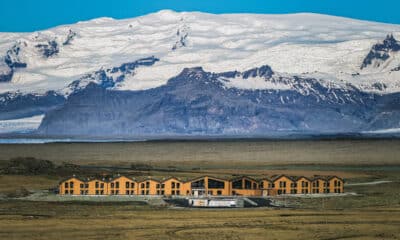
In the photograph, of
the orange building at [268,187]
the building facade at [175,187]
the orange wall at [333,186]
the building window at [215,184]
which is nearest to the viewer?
the building facade at [175,187]

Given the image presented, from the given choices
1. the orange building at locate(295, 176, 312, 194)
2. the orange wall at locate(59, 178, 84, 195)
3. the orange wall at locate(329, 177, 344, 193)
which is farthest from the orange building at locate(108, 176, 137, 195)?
the orange wall at locate(329, 177, 344, 193)

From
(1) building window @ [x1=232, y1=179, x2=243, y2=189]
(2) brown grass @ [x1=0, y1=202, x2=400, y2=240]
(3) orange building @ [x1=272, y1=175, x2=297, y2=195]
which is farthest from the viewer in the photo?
(3) orange building @ [x1=272, y1=175, x2=297, y2=195]

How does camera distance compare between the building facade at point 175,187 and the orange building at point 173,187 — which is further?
the orange building at point 173,187

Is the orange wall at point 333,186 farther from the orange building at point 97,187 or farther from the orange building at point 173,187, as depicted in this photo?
the orange building at point 97,187

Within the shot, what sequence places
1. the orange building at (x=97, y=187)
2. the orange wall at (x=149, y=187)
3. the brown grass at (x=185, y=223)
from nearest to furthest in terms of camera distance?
1. the brown grass at (x=185, y=223)
2. the orange building at (x=97, y=187)
3. the orange wall at (x=149, y=187)

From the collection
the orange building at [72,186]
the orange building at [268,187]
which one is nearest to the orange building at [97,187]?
the orange building at [72,186]

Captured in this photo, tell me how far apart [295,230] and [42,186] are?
38322mm

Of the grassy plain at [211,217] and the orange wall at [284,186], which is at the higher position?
the orange wall at [284,186]

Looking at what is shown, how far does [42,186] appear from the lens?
115375mm

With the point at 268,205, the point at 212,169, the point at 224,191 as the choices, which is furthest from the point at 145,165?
the point at 268,205

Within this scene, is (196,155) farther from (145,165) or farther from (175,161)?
(145,165)

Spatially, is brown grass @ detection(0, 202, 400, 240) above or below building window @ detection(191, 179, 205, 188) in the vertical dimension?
below

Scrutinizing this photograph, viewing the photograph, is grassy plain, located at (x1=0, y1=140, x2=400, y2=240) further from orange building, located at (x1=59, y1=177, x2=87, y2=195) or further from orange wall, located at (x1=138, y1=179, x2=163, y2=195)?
orange wall, located at (x1=138, y1=179, x2=163, y2=195)

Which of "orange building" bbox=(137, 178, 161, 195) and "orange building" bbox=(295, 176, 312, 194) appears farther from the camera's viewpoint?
"orange building" bbox=(295, 176, 312, 194)
